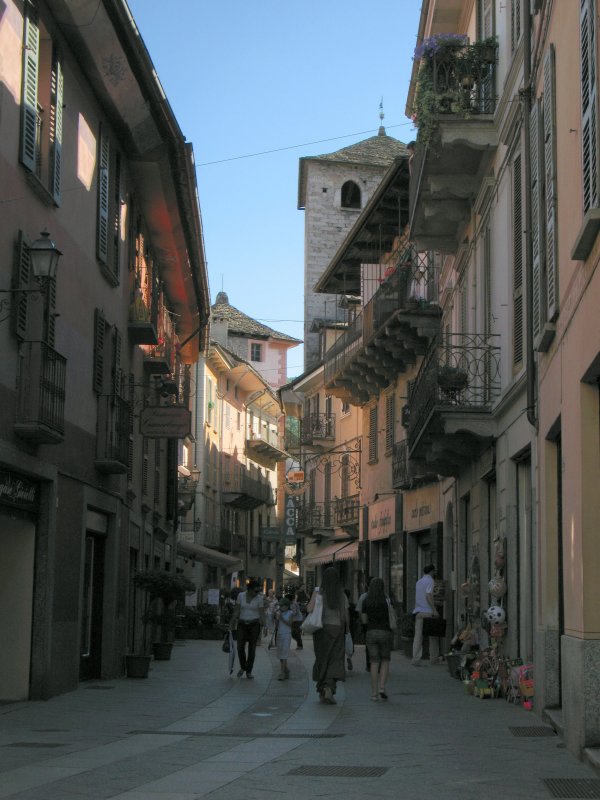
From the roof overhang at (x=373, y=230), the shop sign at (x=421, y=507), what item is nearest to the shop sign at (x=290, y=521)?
the roof overhang at (x=373, y=230)

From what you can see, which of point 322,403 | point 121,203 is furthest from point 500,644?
point 322,403

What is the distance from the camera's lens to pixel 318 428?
50.2 m

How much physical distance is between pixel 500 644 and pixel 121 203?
965 centimetres

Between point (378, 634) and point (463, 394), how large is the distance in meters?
5.12

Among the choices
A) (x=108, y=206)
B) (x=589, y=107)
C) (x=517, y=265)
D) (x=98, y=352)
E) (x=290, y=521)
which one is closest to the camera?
(x=589, y=107)

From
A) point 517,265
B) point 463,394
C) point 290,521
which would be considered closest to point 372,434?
point 463,394

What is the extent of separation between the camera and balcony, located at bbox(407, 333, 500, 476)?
19.1 m

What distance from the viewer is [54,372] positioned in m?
15.4

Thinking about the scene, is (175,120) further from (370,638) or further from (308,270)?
(308,270)

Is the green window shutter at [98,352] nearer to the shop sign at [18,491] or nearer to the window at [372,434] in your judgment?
the shop sign at [18,491]

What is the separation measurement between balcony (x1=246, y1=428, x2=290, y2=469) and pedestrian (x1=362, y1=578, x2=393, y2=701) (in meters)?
57.7

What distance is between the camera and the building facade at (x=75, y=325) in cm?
1462

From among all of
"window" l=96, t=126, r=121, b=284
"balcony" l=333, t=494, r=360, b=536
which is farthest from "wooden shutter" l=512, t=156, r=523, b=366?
"balcony" l=333, t=494, r=360, b=536

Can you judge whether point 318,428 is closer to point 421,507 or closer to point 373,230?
point 373,230
